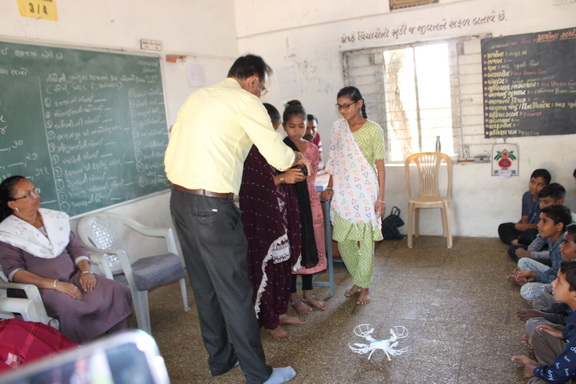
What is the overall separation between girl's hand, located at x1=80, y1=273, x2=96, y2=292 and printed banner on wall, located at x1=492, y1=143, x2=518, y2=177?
3.46m

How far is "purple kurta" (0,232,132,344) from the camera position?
2553mm

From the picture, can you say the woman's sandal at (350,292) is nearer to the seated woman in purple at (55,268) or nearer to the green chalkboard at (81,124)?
the seated woman in purple at (55,268)

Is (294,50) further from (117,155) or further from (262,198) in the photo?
(262,198)

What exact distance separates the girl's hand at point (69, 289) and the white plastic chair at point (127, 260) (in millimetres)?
346

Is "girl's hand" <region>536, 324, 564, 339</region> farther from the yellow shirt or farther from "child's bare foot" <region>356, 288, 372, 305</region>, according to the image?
the yellow shirt

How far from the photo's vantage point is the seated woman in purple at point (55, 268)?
8.46 feet

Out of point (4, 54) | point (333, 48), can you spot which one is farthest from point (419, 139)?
point (4, 54)

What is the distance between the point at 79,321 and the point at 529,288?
259 centimetres

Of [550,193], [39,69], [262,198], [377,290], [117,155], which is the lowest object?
[377,290]

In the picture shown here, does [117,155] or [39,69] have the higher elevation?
[39,69]

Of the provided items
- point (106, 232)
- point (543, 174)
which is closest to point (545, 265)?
point (543, 174)

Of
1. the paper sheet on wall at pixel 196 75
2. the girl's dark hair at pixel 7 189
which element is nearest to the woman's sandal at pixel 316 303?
the girl's dark hair at pixel 7 189

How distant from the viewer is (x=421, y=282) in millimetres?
3604

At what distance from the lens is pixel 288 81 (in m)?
5.14
